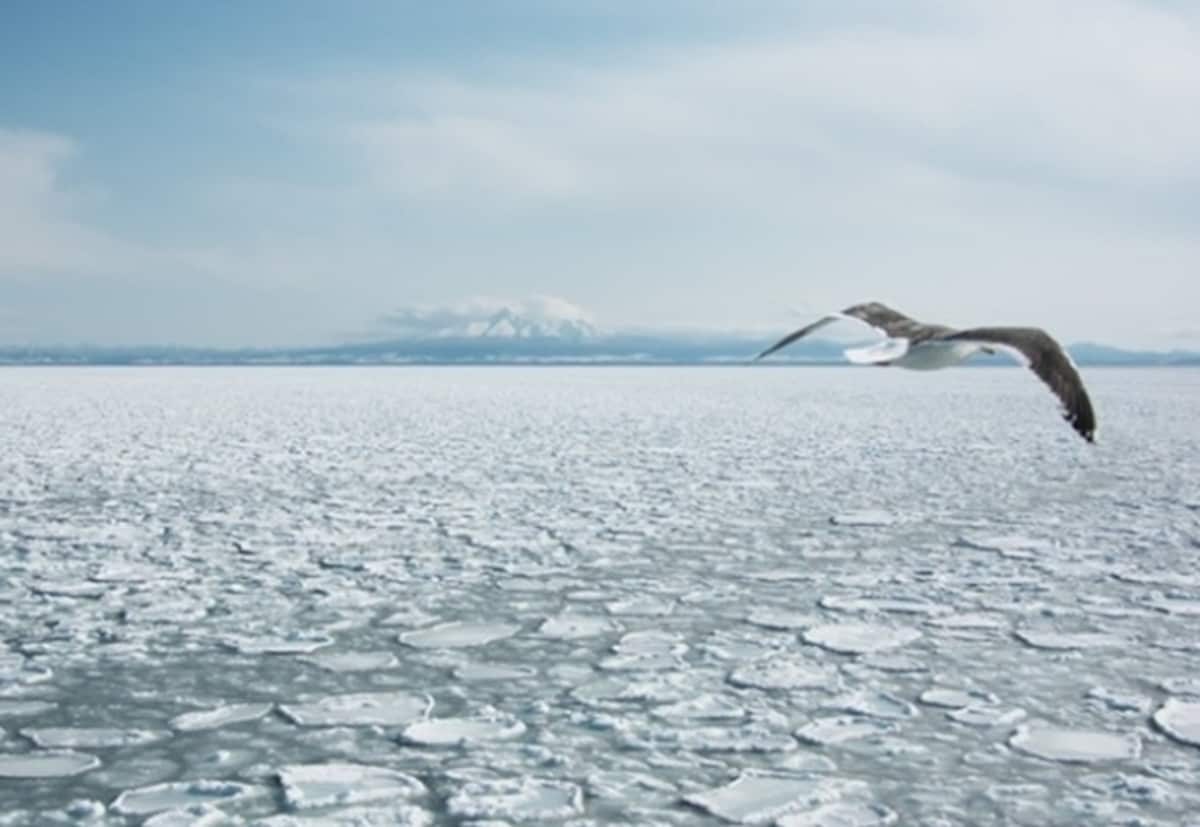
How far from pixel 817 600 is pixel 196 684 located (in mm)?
2898

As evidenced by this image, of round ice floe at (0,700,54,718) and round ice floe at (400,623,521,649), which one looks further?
round ice floe at (400,623,521,649)

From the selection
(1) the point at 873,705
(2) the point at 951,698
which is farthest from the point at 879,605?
(1) the point at 873,705

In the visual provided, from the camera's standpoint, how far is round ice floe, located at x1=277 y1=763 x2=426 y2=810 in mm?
3184

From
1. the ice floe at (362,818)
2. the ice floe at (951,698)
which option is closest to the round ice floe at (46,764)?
the ice floe at (362,818)

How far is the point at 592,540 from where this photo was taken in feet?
24.1

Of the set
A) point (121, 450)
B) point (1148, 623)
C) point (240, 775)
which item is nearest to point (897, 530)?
point (1148, 623)

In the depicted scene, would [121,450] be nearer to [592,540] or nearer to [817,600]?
[592,540]

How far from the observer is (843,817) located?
3102 millimetres

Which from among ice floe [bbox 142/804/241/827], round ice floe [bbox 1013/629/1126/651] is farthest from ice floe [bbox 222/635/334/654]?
round ice floe [bbox 1013/629/1126/651]

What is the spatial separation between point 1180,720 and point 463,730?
2.33 meters

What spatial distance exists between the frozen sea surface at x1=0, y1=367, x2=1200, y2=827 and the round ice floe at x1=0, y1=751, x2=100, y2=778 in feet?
0.05

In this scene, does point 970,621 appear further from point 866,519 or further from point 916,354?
point 866,519

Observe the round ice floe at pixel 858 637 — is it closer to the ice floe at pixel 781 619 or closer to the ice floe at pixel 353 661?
the ice floe at pixel 781 619

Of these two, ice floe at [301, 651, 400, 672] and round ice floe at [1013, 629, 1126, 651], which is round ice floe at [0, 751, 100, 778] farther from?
round ice floe at [1013, 629, 1126, 651]
